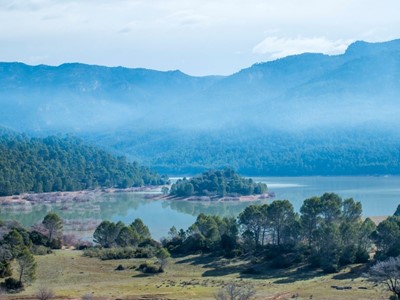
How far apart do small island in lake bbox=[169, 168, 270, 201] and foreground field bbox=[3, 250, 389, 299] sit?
211 feet

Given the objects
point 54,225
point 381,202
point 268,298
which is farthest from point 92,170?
point 268,298

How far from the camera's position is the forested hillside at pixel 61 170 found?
11506cm

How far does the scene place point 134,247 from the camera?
1994 inches

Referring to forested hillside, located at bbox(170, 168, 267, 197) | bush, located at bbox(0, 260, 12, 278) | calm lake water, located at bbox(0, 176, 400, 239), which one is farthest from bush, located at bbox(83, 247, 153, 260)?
forested hillside, located at bbox(170, 168, 267, 197)

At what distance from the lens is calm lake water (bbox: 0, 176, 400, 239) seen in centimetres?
7686

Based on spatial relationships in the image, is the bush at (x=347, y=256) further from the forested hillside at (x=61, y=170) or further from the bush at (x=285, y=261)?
the forested hillside at (x=61, y=170)

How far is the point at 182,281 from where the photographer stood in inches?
1564

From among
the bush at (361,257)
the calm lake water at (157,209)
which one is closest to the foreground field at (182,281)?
the bush at (361,257)

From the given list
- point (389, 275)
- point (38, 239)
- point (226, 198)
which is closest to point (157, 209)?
point (226, 198)

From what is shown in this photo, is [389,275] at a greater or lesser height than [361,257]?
greater

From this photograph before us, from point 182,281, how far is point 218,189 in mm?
75846

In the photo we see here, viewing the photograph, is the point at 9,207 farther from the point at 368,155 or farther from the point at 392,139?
the point at 392,139

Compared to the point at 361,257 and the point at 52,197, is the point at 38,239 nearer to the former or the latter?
the point at 361,257

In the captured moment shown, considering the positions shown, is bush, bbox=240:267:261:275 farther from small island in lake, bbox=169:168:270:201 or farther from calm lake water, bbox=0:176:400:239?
small island in lake, bbox=169:168:270:201
